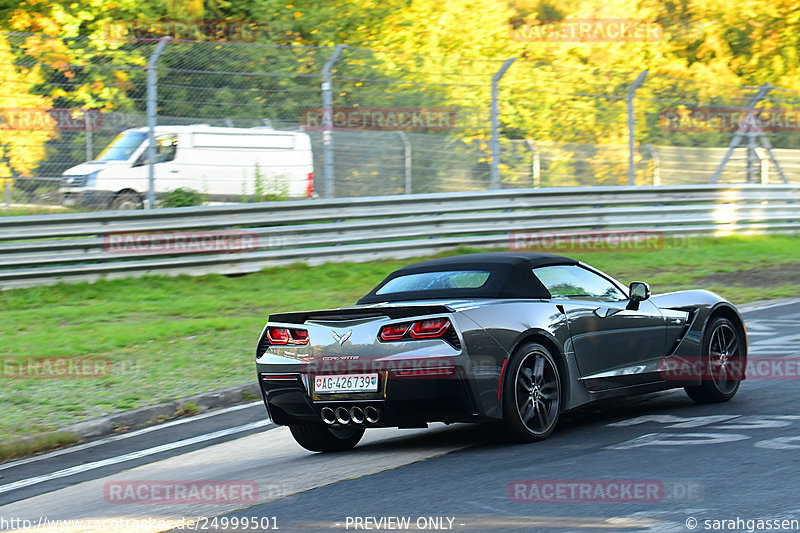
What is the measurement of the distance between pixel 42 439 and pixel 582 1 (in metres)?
38.5

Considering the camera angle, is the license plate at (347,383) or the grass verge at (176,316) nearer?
the license plate at (347,383)

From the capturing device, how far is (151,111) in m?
14.6

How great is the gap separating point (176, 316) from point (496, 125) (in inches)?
284

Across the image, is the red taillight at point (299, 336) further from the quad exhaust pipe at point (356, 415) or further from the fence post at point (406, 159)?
the fence post at point (406, 159)

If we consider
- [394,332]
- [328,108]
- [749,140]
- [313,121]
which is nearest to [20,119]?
[313,121]

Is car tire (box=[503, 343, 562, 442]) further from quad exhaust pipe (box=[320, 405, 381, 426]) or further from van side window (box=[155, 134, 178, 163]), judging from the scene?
van side window (box=[155, 134, 178, 163])

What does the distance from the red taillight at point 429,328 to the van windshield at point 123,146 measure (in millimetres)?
8925

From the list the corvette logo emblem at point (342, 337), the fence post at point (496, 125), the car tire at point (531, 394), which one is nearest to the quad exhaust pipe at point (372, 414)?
the corvette logo emblem at point (342, 337)

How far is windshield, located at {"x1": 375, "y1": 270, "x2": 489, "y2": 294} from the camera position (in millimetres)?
7129

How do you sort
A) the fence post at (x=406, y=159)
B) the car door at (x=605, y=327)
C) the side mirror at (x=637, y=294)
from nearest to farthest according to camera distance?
the car door at (x=605, y=327)
the side mirror at (x=637, y=294)
the fence post at (x=406, y=159)

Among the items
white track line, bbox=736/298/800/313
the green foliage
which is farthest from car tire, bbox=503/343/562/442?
the green foliage

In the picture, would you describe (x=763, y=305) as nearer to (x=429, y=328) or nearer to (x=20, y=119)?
(x=429, y=328)

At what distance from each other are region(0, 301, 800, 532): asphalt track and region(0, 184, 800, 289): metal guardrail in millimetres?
6419

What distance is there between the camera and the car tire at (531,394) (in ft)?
21.0
